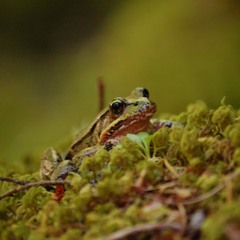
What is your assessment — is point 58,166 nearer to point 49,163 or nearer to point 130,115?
point 49,163

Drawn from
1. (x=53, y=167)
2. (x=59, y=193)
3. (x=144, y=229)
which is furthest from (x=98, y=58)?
(x=144, y=229)

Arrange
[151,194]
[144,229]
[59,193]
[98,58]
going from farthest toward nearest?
[98,58] < [59,193] < [151,194] < [144,229]

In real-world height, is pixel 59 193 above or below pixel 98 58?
below

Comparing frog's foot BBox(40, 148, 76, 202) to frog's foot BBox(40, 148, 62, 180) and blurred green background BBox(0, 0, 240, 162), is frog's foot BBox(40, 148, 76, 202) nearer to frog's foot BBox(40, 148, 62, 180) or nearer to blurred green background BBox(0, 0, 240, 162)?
frog's foot BBox(40, 148, 62, 180)

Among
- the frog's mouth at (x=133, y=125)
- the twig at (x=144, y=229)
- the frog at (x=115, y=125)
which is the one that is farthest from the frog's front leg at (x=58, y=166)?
the twig at (x=144, y=229)

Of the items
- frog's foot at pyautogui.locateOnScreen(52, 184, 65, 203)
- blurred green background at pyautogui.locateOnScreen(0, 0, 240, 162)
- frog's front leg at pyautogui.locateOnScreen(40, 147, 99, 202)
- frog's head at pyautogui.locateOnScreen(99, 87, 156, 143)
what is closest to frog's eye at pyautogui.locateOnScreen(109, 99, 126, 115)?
frog's head at pyautogui.locateOnScreen(99, 87, 156, 143)
